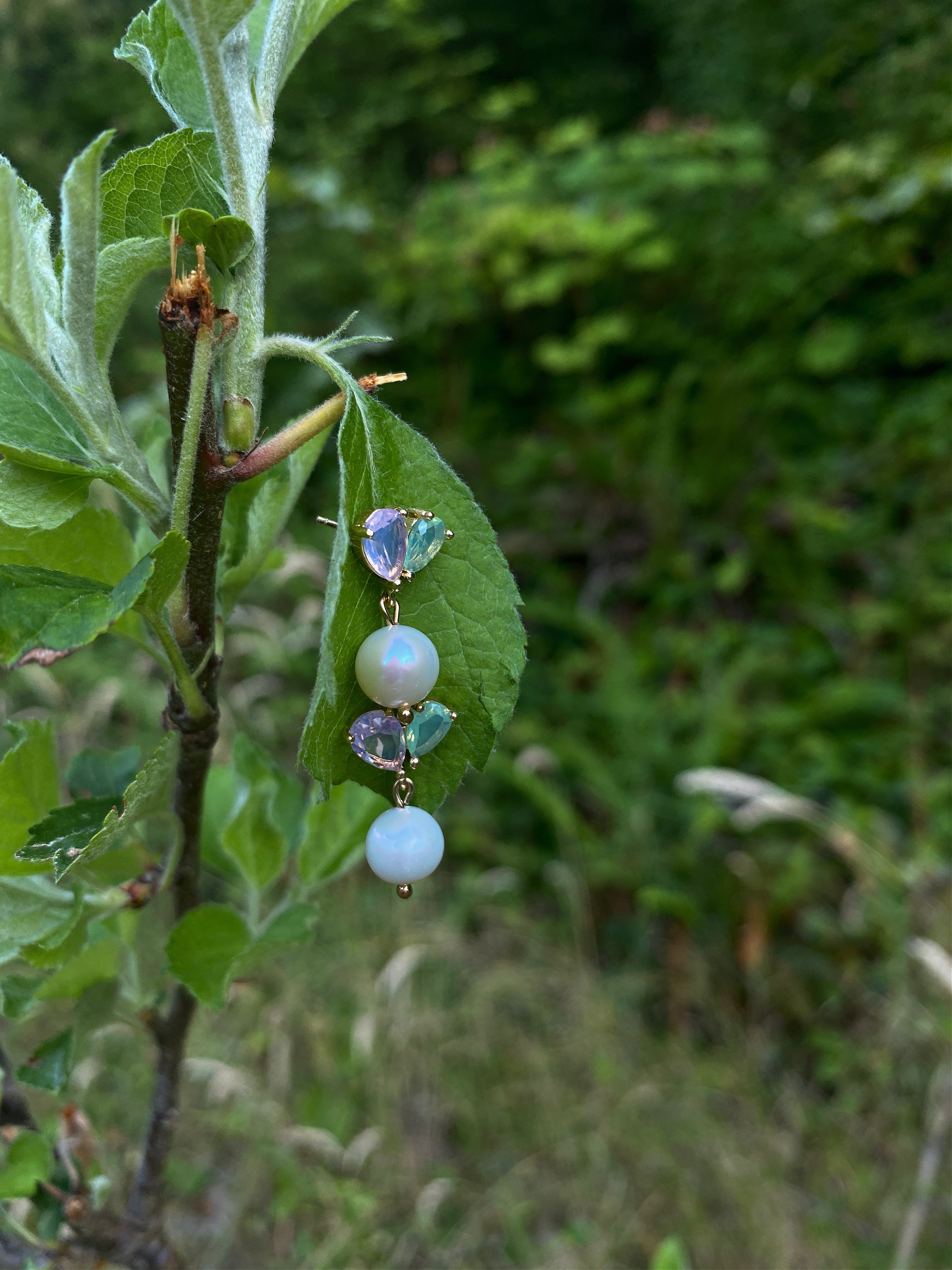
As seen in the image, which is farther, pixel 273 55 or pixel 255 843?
pixel 255 843

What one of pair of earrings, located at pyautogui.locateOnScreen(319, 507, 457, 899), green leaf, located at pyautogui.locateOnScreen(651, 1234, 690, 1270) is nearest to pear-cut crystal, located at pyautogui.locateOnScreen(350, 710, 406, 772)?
pair of earrings, located at pyautogui.locateOnScreen(319, 507, 457, 899)

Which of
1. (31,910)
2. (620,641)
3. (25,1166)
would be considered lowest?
(620,641)

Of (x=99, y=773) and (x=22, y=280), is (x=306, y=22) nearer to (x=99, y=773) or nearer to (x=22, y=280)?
(x=22, y=280)

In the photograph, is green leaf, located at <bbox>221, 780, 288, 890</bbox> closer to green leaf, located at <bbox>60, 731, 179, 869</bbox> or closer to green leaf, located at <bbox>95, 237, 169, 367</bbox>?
green leaf, located at <bbox>60, 731, 179, 869</bbox>

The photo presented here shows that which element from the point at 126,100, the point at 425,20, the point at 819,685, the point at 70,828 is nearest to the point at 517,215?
the point at 425,20

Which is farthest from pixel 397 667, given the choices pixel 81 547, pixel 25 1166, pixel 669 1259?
pixel 669 1259

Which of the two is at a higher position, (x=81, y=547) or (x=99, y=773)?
(x=81, y=547)

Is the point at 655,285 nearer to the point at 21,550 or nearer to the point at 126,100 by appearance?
the point at 126,100

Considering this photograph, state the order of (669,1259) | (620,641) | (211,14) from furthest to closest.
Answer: (620,641) < (669,1259) < (211,14)
